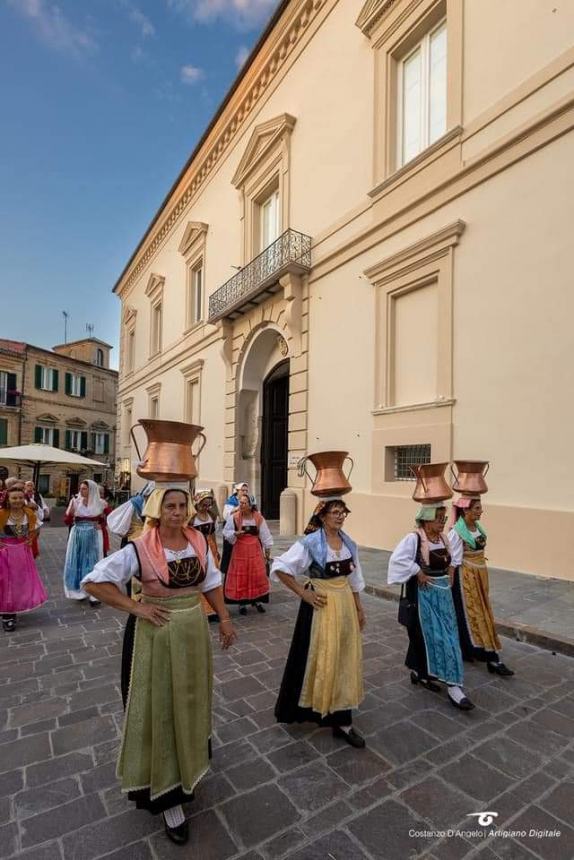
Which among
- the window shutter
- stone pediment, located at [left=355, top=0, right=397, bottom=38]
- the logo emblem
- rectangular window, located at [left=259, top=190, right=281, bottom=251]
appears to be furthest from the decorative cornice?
the logo emblem

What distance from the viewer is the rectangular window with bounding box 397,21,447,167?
9.30m

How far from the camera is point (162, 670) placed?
7.93ft

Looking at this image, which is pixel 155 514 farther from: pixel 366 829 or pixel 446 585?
pixel 446 585

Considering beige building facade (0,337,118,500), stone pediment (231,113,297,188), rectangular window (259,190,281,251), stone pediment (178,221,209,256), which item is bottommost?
beige building facade (0,337,118,500)

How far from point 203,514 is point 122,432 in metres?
24.7

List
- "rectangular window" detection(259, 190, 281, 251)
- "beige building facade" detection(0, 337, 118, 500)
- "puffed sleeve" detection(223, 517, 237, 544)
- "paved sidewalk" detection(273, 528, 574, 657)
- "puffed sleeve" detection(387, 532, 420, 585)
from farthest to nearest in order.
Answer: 1. "beige building facade" detection(0, 337, 118, 500)
2. "rectangular window" detection(259, 190, 281, 251)
3. "puffed sleeve" detection(223, 517, 237, 544)
4. "paved sidewalk" detection(273, 528, 574, 657)
5. "puffed sleeve" detection(387, 532, 420, 585)

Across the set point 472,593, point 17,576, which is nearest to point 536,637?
point 472,593

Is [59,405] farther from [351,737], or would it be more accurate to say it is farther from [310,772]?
[310,772]

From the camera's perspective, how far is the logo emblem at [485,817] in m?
2.42

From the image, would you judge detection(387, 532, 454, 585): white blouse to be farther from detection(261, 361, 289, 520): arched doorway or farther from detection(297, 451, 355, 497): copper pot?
detection(261, 361, 289, 520): arched doorway

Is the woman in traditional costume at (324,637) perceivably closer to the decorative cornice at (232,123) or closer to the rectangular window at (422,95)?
the rectangular window at (422,95)

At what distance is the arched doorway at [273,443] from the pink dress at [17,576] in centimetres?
994

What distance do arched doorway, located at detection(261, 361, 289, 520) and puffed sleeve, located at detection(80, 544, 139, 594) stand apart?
13.2 meters

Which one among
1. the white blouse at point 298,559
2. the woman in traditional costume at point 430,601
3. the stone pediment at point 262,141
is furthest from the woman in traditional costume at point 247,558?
the stone pediment at point 262,141
